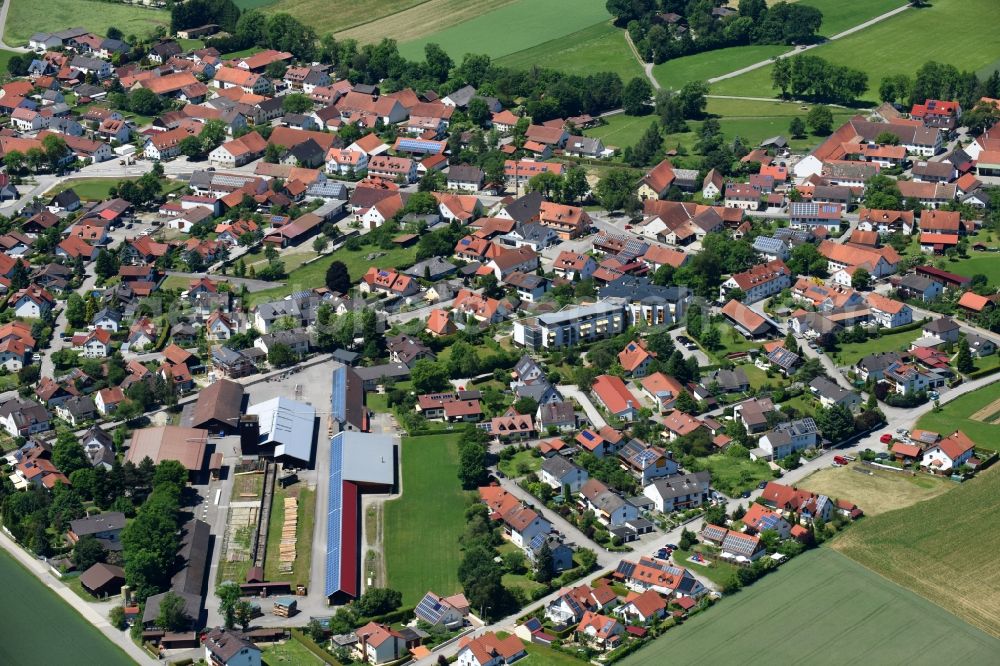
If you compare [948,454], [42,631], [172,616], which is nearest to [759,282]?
[948,454]

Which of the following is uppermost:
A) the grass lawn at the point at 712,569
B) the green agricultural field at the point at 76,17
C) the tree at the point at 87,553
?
the green agricultural field at the point at 76,17

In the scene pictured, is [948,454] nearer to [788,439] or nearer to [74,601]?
[788,439]

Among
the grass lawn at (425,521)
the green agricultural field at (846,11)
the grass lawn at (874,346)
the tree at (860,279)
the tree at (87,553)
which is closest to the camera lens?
the grass lawn at (425,521)

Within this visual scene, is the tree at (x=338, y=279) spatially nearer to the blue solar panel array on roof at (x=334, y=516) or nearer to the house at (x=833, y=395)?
the blue solar panel array on roof at (x=334, y=516)

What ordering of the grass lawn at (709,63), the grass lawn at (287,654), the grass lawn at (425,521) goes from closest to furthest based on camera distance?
the grass lawn at (287,654) < the grass lawn at (425,521) < the grass lawn at (709,63)

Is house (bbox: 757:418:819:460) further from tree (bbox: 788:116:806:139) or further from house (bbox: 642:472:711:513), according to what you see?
tree (bbox: 788:116:806:139)

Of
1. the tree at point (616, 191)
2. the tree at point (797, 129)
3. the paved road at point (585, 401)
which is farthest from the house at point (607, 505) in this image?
the tree at point (797, 129)
